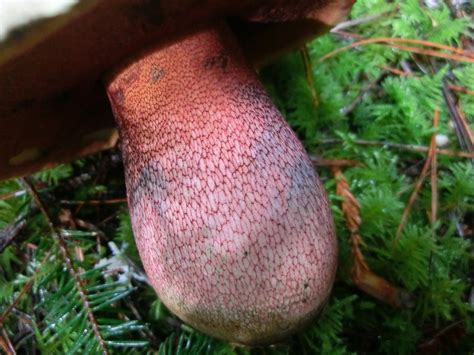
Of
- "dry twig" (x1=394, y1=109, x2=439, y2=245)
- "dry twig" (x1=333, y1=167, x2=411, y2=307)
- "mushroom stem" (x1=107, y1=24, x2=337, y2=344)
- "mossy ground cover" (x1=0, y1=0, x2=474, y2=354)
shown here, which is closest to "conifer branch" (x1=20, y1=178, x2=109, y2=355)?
"mossy ground cover" (x1=0, y1=0, x2=474, y2=354)

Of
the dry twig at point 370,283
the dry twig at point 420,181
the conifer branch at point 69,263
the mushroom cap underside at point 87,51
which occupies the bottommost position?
the dry twig at point 370,283

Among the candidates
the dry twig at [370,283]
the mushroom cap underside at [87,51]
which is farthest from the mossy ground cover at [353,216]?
the mushroom cap underside at [87,51]

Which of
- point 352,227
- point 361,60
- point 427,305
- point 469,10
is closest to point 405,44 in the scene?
point 361,60

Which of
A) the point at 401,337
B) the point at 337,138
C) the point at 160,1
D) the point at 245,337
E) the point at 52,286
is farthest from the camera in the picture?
the point at 337,138

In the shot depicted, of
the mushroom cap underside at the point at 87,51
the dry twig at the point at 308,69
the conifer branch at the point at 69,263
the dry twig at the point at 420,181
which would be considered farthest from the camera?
the dry twig at the point at 308,69

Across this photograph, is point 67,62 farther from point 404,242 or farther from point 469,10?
point 469,10

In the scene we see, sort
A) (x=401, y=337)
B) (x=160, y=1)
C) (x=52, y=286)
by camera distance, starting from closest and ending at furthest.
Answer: (x=160, y=1) < (x=401, y=337) < (x=52, y=286)

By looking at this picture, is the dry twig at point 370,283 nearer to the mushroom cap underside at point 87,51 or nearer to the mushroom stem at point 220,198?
the mushroom stem at point 220,198

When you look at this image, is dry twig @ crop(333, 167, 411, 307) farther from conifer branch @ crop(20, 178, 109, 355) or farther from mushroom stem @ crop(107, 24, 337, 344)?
conifer branch @ crop(20, 178, 109, 355)
